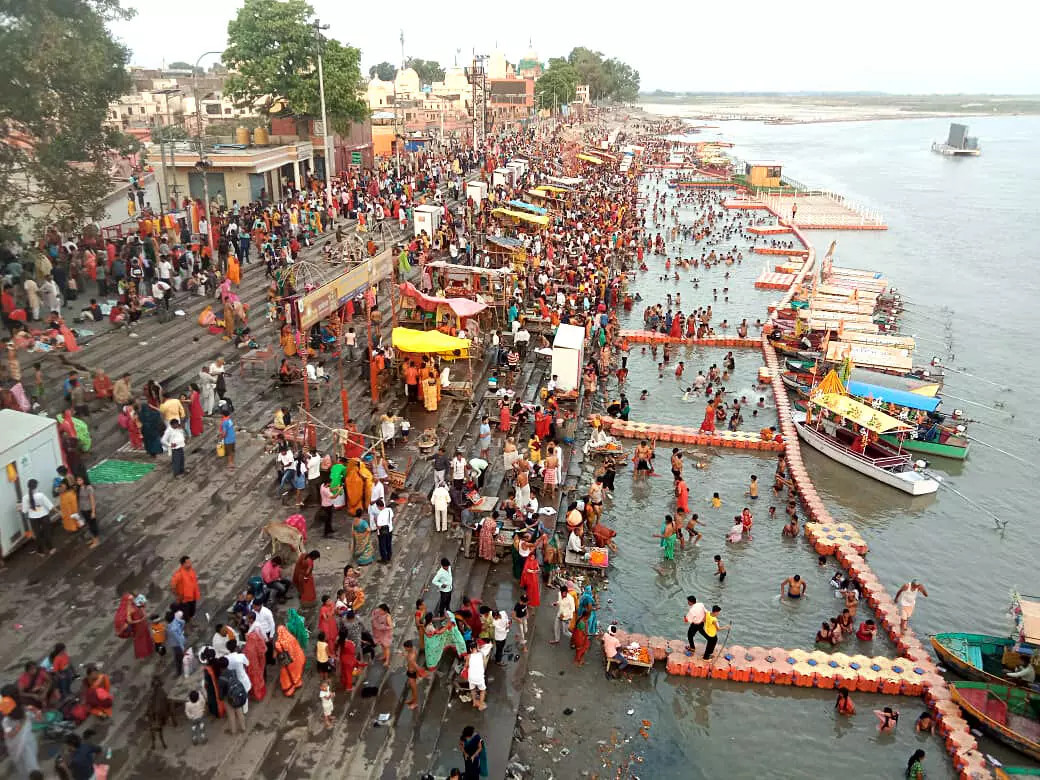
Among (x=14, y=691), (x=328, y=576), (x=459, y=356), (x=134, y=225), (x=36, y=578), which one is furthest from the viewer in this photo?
(x=134, y=225)

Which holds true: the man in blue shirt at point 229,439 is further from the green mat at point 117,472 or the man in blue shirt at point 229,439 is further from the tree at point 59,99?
the tree at point 59,99

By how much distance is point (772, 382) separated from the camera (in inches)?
1051

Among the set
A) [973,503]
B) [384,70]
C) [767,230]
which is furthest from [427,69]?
[973,503]

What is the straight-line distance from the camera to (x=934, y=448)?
22812mm

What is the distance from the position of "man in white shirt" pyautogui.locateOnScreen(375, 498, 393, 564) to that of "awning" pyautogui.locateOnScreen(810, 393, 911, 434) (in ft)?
46.6

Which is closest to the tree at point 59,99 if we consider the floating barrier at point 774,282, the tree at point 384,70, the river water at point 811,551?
the river water at point 811,551

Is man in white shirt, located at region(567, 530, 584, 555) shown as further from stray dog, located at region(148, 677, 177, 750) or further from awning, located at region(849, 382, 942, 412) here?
awning, located at region(849, 382, 942, 412)

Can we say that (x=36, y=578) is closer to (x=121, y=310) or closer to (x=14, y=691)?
(x=14, y=691)

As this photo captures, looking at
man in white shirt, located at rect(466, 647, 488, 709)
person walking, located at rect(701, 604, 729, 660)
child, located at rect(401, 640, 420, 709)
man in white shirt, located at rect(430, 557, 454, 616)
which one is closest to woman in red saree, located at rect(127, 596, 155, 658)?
child, located at rect(401, 640, 420, 709)

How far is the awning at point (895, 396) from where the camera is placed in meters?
22.2

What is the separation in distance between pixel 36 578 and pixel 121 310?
10.2 m

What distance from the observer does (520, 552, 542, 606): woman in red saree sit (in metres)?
12.9

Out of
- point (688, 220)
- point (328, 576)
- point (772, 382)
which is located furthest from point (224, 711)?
point (688, 220)

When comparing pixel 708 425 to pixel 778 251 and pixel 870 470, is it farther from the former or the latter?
pixel 778 251
